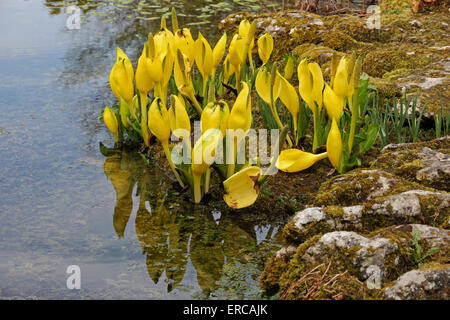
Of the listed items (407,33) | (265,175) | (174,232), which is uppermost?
(407,33)

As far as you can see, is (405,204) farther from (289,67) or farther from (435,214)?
(289,67)

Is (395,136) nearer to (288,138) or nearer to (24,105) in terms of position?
(288,138)

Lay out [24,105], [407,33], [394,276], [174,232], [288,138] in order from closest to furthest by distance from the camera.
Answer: [394,276], [174,232], [288,138], [24,105], [407,33]

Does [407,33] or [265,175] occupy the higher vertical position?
[407,33]

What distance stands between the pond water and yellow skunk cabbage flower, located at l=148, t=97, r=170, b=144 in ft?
1.46

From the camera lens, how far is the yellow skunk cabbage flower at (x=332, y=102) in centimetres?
335

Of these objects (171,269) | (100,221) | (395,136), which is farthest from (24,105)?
(395,136)

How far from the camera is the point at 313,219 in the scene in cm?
252

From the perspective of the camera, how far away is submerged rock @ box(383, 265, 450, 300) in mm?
1904

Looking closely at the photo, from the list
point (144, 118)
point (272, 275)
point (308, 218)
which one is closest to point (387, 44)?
point (144, 118)

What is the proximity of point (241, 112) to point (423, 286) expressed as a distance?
1.46m

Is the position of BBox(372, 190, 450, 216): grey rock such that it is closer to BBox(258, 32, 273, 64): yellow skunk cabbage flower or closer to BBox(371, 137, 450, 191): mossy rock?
BBox(371, 137, 450, 191): mossy rock

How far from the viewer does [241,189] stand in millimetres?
3160

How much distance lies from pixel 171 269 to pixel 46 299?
584 millimetres
